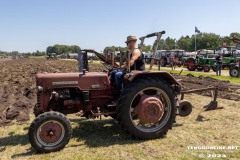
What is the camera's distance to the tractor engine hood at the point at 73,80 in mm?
5250

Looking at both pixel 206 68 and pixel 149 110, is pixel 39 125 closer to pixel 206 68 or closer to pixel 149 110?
pixel 149 110

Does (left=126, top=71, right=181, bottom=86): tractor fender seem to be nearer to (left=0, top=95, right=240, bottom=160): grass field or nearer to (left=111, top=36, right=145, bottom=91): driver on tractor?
(left=111, top=36, right=145, bottom=91): driver on tractor

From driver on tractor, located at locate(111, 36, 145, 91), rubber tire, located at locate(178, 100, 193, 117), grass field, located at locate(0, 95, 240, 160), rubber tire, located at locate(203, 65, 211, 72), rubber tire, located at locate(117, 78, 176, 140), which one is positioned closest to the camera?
grass field, located at locate(0, 95, 240, 160)

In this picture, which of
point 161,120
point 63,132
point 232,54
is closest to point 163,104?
point 161,120

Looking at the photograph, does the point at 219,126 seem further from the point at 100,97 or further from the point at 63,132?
the point at 63,132

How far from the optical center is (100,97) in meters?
5.66

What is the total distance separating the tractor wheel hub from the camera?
214 inches

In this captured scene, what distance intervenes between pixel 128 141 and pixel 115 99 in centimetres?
92

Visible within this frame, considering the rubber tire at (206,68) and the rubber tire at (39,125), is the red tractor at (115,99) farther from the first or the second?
the rubber tire at (206,68)

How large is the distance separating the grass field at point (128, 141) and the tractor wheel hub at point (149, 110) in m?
0.41

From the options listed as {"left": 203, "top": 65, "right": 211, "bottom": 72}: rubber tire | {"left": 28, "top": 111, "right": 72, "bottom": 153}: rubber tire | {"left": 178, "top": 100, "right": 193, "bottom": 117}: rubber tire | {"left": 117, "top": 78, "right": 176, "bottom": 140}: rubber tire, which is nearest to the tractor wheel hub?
{"left": 117, "top": 78, "right": 176, "bottom": 140}: rubber tire

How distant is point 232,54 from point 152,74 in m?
22.4

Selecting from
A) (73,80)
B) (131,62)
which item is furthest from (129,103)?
(73,80)

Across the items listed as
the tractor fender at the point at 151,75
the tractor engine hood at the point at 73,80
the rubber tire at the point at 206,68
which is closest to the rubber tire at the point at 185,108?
the tractor fender at the point at 151,75
